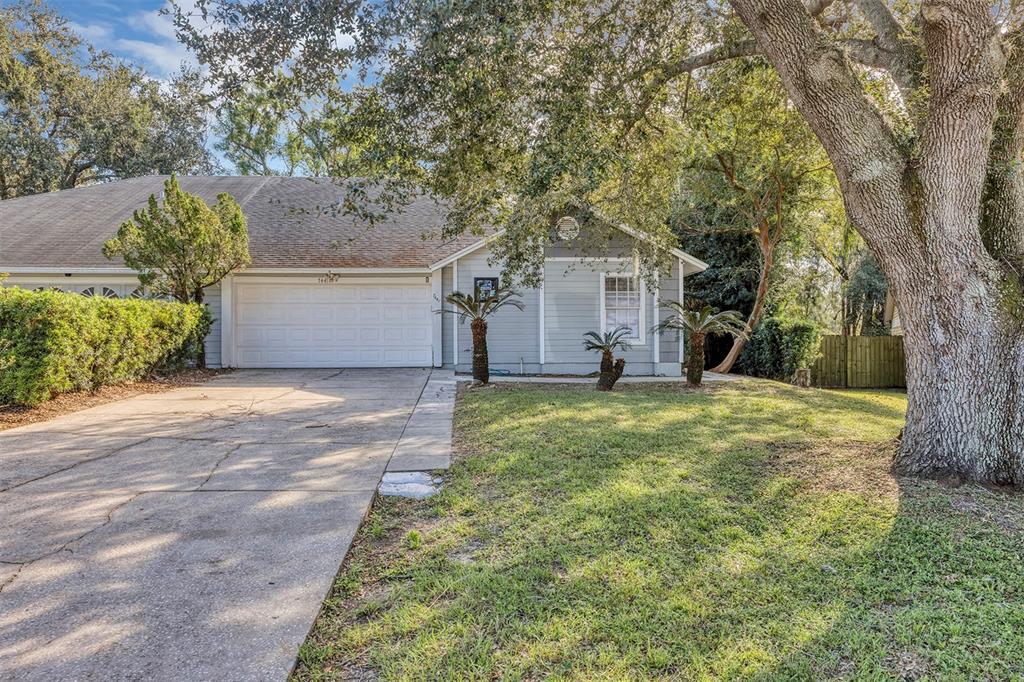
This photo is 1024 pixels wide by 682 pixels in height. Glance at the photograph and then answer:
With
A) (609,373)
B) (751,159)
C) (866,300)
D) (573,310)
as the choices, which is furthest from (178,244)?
(866,300)

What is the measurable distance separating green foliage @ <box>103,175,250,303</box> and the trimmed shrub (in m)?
12.9

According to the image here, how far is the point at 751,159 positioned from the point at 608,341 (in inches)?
195

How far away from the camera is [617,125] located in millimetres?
6855

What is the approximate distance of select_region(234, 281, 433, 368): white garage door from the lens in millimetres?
12719

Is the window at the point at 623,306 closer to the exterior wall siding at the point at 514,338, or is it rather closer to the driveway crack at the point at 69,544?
the exterior wall siding at the point at 514,338

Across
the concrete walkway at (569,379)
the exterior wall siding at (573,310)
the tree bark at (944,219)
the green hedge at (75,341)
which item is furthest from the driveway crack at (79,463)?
the exterior wall siding at (573,310)

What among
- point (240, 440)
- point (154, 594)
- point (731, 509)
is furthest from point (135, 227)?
point (731, 509)

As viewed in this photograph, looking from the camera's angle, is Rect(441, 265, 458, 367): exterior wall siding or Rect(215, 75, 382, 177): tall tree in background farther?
Rect(441, 265, 458, 367): exterior wall siding

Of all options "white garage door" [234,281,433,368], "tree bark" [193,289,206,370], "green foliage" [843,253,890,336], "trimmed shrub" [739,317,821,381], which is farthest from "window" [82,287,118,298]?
"green foliage" [843,253,890,336]

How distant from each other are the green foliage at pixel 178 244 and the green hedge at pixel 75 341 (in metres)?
1.15

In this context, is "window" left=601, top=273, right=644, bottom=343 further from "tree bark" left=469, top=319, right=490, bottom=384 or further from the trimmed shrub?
the trimmed shrub

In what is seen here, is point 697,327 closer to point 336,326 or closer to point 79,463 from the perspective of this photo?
point 336,326

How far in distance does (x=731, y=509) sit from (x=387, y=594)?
2327 mm

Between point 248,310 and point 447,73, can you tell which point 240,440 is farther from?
point 248,310
